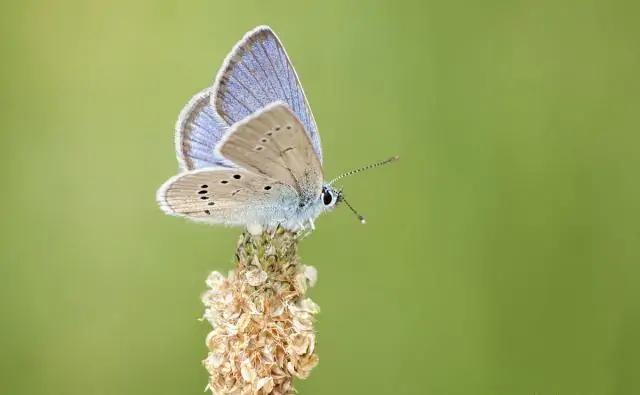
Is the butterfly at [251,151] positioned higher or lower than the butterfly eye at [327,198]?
higher

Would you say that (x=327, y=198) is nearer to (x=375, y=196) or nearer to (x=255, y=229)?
(x=255, y=229)

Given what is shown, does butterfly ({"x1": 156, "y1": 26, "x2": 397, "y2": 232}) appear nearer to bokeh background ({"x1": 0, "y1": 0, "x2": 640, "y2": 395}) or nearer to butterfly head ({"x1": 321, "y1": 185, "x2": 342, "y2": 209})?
butterfly head ({"x1": 321, "y1": 185, "x2": 342, "y2": 209})

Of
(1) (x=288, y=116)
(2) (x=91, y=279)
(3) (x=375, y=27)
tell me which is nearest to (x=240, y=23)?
(3) (x=375, y=27)

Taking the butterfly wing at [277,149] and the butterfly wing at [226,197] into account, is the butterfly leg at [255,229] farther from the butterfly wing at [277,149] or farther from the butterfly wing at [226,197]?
the butterfly wing at [277,149]

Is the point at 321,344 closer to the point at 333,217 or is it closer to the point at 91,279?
the point at 333,217

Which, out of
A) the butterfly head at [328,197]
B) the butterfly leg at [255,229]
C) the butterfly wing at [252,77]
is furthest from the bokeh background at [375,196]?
the butterfly wing at [252,77]

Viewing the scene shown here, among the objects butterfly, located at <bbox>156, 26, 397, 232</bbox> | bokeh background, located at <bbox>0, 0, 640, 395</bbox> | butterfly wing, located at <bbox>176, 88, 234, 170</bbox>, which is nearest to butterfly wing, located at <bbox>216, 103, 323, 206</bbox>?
butterfly, located at <bbox>156, 26, 397, 232</bbox>
